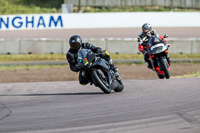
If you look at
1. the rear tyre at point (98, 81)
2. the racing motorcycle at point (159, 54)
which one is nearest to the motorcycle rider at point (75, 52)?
the rear tyre at point (98, 81)

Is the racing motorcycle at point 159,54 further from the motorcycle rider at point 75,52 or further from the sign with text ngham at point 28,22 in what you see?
the sign with text ngham at point 28,22

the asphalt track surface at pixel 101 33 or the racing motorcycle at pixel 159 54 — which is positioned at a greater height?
the asphalt track surface at pixel 101 33

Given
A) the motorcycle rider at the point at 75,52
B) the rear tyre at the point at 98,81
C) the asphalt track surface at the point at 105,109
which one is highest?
the motorcycle rider at the point at 75,52

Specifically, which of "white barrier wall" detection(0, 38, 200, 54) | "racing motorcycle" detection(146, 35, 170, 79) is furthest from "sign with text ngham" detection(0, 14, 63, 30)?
"racing motorcycle" detection(146, 35, 170, 79)

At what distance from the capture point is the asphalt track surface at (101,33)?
32.0 m

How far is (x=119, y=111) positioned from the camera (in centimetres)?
770

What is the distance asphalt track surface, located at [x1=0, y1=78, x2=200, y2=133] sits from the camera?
21.5ft

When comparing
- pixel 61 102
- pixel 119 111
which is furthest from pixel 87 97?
pixel 119 111

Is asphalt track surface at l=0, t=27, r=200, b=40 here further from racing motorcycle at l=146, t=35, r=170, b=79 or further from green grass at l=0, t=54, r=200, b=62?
racing motorcycle at l=146, t=35, r=170, b=79

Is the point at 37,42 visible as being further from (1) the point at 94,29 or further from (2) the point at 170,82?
(2) the point at 170,82

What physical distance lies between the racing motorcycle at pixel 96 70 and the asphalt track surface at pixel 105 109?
0.25m

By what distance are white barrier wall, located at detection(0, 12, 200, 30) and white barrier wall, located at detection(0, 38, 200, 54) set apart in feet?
21.9

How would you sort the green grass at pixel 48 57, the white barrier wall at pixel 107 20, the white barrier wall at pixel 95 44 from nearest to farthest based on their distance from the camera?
the green grass at pixel 48 57 < the white barrier wall at pixel 95 44 < the white barrier wall at pixel 107 20

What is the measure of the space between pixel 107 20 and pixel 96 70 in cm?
2443
